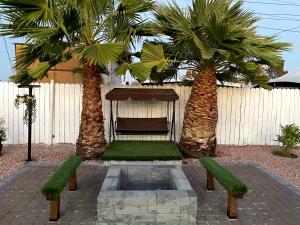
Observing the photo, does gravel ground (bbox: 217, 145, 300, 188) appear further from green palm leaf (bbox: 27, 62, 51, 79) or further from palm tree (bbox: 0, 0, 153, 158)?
green palm leaf (bbox: 27, 62, 51, 79)

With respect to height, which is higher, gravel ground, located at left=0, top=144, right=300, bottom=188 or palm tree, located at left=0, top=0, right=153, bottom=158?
palm tree, located at left=0, top=0, right=153, bottom=158

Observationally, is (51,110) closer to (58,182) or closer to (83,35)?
(83,35)

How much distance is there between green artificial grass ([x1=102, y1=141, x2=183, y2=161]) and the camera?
25.0 ft

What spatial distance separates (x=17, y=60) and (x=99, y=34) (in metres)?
1.87

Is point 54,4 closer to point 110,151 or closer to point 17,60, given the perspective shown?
point 17,60

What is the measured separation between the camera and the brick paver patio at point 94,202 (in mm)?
4688

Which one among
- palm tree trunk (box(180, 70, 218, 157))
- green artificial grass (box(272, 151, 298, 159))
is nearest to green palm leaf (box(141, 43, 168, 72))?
palm tree trunk (box(180, 70, 218, 157))

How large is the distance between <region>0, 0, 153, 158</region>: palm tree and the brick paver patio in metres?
1.64

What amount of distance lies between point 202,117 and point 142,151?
172 centimetres

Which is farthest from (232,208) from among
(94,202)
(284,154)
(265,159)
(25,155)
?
(25,155)

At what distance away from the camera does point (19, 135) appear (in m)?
10.1

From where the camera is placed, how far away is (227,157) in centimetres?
888

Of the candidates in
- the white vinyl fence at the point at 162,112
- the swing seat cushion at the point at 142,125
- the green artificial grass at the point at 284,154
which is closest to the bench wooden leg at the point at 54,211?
the swing seat cushion at the point at 142,125

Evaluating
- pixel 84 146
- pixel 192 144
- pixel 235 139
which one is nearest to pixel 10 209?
pixel 84 146
